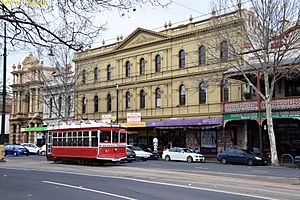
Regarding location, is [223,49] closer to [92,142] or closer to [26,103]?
[92,142]

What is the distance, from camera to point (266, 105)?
31344 mm

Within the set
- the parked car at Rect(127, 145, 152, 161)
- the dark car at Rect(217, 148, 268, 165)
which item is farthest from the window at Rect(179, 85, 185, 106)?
the dark car at Rect(217, 148, 268, 165)

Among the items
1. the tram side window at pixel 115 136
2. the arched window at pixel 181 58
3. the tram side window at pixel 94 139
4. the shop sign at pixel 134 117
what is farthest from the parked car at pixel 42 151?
the tram side window at pixel 115 136

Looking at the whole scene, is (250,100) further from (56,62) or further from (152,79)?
(56,62)

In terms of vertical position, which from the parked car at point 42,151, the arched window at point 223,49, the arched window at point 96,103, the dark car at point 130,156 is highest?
Result: the arched window at point 223,49

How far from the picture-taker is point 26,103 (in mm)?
66062

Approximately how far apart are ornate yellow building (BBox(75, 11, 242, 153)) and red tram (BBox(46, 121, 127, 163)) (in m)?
10.1

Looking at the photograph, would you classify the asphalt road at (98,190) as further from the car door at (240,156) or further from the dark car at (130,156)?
the car door at (240,156)

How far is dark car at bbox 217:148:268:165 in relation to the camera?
3162 centimetres

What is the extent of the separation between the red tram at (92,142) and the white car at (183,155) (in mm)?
8300

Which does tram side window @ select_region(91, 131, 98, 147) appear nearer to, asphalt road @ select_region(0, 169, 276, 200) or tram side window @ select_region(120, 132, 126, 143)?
tram side window @ select_region(120, 132, 126, 143)

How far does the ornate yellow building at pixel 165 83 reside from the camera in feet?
125

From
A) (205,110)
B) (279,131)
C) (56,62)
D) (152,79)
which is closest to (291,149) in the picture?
(279,131)

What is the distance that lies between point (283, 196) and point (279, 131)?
24.4 m
